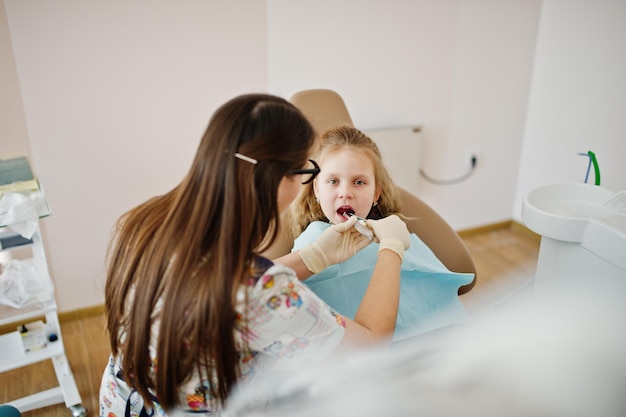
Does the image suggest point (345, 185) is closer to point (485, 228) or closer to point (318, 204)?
point (318, 204)

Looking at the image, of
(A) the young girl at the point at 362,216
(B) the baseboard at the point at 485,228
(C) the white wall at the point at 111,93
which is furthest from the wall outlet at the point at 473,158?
(A) the young girl at the point at 362,216

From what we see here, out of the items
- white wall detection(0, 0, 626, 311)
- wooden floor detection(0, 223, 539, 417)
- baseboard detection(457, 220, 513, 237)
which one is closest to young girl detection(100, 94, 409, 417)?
wooden floor detection(0, 223, 539, 417)

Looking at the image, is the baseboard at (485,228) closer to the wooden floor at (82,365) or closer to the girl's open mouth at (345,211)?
the wooden floor at (82,365)

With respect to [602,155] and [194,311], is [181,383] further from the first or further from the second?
[602,155]

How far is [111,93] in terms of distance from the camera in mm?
1952

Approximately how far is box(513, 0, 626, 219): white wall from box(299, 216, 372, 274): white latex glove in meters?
0.59

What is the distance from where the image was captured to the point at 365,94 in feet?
7.83

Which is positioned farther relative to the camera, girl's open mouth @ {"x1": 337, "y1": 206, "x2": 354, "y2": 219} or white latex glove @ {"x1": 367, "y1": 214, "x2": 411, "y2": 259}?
girl's open mouth @ {"x1": 337, "y1": 206, "x2": 354, "y2": 219}

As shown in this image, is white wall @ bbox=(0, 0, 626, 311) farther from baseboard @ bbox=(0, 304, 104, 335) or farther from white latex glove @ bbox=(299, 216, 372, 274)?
white latex glove @ bbox=(299, 216, 372, 274)

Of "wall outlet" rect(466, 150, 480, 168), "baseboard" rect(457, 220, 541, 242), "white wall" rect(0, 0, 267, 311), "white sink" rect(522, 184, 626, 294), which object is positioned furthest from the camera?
"baseboard" rect(457, 220, 541, 242)

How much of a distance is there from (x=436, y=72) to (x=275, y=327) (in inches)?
76.7

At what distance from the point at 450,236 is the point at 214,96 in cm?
106

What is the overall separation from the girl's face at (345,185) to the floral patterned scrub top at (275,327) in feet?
1.83

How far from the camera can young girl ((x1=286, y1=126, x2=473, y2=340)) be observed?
1.32 metres
